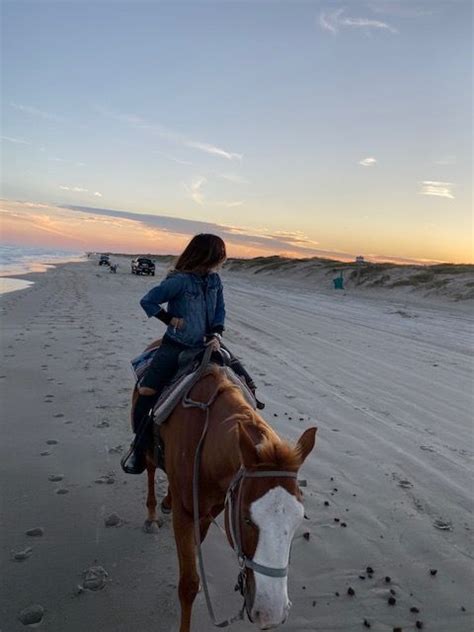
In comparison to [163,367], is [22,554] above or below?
below

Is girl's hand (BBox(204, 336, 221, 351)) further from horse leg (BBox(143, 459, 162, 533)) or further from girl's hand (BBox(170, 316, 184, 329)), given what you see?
horse leg (BBox(143, 459, 162, 533))

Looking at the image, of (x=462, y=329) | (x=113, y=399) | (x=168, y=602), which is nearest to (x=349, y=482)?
(x=168, y=602)

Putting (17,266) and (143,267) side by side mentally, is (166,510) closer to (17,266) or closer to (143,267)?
(143,267)

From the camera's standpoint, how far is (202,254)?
4238 mm

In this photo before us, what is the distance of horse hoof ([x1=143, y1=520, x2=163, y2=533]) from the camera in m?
4.62

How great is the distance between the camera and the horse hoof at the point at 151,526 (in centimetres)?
462

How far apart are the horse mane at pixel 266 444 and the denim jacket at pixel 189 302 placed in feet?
3.53

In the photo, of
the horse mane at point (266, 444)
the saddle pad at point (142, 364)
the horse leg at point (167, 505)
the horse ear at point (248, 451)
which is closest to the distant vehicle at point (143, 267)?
the saddle pad at point (142, 364)

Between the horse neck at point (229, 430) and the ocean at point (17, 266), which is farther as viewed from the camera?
the ocean at point (17, 266)

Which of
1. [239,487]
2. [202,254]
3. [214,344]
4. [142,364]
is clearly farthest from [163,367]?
[239,487]

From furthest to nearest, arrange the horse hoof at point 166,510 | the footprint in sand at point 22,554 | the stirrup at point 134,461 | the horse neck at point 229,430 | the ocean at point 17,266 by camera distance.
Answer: the ocean at point 17,266 → the horse hoof at point 166,510 → the stirrup at point 134,461 → the footprint in sand at point 22,554 → the horse neck at point 229,430

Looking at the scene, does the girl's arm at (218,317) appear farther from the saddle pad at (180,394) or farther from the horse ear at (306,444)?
the horse ear at (306,444)

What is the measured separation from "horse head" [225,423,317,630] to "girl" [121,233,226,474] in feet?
5.85

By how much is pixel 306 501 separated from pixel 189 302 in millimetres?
2666
